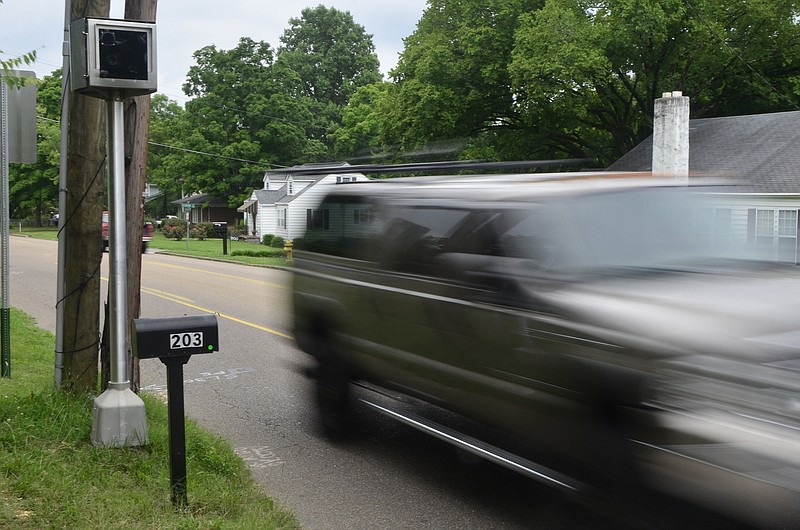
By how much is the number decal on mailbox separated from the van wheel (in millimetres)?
2247

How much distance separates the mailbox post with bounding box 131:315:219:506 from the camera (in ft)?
14.7

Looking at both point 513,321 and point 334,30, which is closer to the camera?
point 513,321

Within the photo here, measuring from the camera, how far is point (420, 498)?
5.41m

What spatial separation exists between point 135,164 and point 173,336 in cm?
235

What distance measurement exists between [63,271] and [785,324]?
534 cm

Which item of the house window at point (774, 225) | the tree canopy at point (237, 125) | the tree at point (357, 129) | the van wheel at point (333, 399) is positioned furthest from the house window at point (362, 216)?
the tree at point (357, 129)

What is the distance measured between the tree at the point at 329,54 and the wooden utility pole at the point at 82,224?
3761 inches

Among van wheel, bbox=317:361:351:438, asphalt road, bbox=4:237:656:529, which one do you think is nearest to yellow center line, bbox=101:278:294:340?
asphalt road, bbox=4:237:656:529

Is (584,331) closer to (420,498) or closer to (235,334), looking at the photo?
(420,498)

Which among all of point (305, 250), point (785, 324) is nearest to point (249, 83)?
point (305, 250)

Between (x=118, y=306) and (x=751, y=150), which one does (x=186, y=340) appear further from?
(x=751, y=150)

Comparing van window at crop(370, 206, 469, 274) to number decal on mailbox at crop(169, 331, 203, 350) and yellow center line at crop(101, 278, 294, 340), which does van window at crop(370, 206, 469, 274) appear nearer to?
number decal on mailbox at crop(169, 331, 203, 350)

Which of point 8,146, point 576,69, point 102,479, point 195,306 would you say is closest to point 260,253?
point 576,69

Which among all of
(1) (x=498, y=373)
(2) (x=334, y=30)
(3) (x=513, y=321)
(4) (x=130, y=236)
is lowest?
(1) (x=498, y=373)
